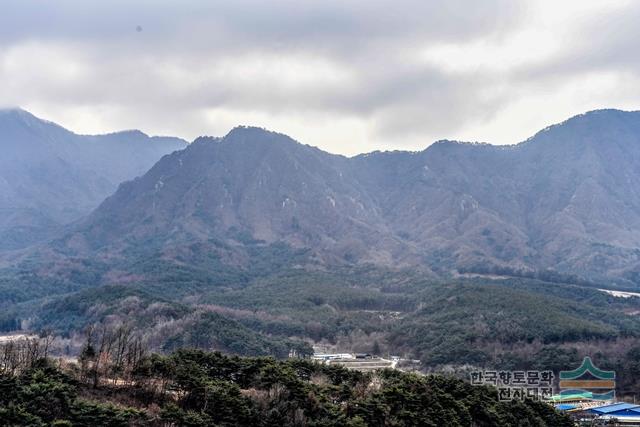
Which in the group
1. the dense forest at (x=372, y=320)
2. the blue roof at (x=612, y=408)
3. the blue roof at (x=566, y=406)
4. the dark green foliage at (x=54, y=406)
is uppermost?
the dense forest at (x=372, y=320)

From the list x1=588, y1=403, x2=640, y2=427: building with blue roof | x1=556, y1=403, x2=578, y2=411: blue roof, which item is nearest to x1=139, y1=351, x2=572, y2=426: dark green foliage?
x1=588, y1=403, x2=640, y2=427: building with blue roof

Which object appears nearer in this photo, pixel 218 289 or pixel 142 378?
pixel 142 378

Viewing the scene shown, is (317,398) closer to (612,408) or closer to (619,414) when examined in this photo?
(619,414)

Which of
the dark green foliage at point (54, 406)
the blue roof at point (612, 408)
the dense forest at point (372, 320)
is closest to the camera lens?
the dark green foliage at point (54, 406)

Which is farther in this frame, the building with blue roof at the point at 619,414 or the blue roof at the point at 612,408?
the blue roof at the point at 612,408

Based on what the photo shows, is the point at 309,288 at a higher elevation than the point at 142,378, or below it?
higher

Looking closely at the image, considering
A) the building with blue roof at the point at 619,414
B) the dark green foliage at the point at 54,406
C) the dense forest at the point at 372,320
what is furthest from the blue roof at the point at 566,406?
the dark green foliage at the point at 54,406

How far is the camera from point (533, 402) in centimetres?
5853

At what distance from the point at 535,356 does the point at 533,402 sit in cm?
4328

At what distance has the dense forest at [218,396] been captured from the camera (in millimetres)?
36094

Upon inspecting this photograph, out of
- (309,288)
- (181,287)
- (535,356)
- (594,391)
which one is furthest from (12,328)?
(594,391)

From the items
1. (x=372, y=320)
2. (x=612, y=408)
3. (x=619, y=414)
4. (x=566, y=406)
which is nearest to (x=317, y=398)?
(x=619, y=414)

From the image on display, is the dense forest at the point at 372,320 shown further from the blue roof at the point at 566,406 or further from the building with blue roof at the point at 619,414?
the building with blue roof at the point at 619,414

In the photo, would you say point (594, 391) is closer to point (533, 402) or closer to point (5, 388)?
point (533, 402)
